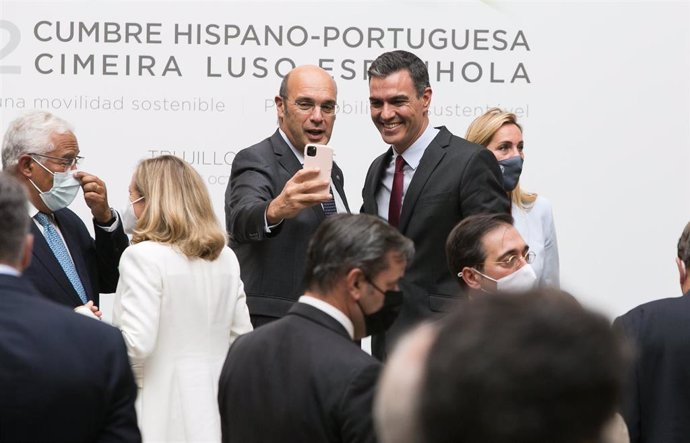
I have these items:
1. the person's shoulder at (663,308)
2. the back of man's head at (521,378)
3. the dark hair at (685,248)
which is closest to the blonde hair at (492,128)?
the dark hair at (685,248)

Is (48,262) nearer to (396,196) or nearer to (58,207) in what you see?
(58,207)

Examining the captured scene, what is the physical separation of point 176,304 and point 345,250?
142cm

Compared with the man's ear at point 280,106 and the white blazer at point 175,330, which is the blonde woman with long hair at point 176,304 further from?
the man's ear at point 280,106

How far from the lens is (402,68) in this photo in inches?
187

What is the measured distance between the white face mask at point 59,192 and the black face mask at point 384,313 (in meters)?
1.97

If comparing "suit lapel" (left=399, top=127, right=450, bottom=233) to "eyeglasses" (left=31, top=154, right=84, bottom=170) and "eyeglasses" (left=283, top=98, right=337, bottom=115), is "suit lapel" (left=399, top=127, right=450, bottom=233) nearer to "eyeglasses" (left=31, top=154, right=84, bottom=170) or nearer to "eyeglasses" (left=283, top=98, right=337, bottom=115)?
"eyeglasses" (left=283, top=98, right=337, bottom=115)

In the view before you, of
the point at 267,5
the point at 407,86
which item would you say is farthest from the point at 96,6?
the point at 407,86

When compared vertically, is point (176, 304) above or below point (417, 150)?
below

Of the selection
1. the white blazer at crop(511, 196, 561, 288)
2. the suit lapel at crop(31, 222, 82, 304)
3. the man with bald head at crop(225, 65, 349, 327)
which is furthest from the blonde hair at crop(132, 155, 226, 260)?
the white blazer at crop(511, 196, 561, 288)

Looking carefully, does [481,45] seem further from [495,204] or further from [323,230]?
[323,230]

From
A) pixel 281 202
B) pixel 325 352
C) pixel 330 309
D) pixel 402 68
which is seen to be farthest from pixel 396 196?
pixel 325 352

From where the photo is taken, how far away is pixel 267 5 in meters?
6.14

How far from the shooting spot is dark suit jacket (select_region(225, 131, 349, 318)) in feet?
14.9

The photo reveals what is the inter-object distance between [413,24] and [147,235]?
2313 millimetres
